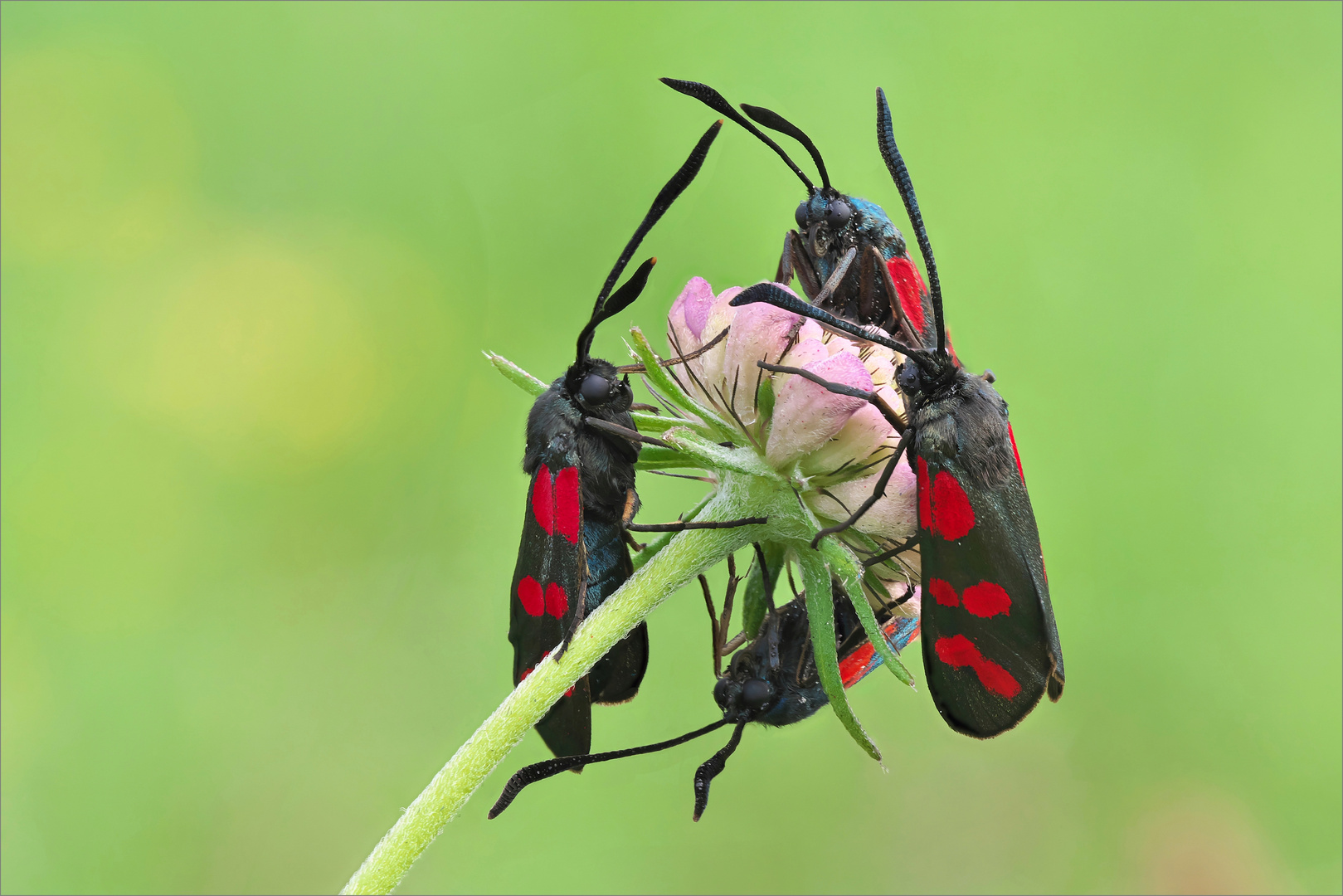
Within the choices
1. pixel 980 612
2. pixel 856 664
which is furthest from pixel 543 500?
pixel 980 612

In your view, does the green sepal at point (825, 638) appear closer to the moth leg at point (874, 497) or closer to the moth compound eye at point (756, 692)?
the moth leg at point (874, 497)

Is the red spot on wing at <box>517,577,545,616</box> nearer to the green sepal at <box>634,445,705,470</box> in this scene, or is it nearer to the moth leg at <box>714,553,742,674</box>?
the green sepal at <box>634,445,705,470</box>

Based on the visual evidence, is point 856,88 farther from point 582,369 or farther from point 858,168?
point 582,369

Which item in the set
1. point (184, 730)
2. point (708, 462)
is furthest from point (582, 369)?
point (184, 730)

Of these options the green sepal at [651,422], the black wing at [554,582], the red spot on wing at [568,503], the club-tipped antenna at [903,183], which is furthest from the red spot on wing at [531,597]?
the club-tipped antenna at [903,183]

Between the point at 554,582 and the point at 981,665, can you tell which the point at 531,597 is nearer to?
the point at 554,582

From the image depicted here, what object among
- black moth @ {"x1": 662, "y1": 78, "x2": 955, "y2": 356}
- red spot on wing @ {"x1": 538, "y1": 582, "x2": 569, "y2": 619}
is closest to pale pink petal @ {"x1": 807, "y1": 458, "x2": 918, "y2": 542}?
black moth @ {"x1": 662, "y1": 78, "x2": 955, "y2": 356}
